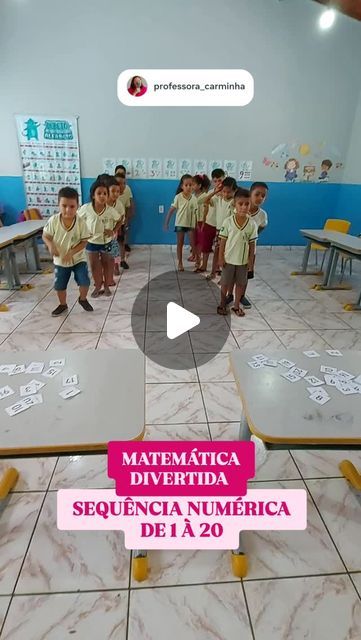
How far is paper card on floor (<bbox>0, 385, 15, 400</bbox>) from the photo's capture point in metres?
1.31

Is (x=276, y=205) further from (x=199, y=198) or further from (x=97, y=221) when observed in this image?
(x=97, y=221)

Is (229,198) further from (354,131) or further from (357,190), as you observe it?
(354,131)

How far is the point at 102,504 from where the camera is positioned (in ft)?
5.05

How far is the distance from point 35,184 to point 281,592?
6.14 metres

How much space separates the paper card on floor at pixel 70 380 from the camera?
4.58 feet

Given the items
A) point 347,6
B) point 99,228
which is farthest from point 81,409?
point 347,6

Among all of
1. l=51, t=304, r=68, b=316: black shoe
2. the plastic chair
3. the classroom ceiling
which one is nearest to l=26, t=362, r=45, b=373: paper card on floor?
l=51, t=304, r=68, b=316: black shoe

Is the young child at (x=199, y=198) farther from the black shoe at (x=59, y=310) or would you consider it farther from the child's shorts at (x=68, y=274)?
the black shoe at (x=59, y=310)

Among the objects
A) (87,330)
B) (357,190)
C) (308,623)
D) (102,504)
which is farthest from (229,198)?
(308,623)

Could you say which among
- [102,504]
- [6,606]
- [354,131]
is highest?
[354,131]

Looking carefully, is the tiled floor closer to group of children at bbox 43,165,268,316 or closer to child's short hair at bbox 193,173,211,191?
group of children at bbox 43,165,268,316

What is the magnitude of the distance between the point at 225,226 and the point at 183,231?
1794 millimetres

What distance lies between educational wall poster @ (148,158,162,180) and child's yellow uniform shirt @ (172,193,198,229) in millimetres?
1182

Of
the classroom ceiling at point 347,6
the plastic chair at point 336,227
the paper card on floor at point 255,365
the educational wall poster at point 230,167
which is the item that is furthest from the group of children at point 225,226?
the classroom ceiling at point 347,6
